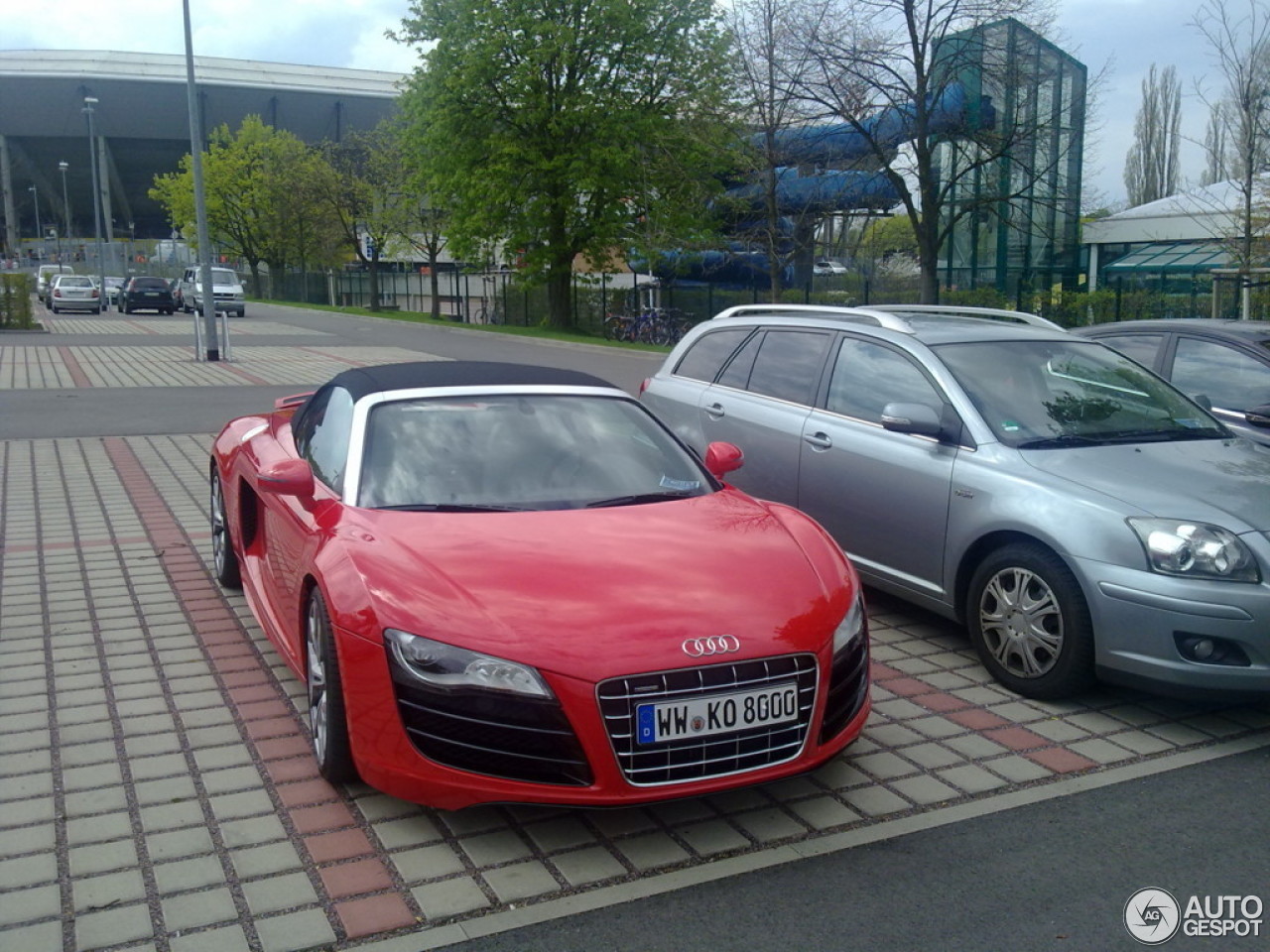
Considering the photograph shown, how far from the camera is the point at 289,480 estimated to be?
184 inches

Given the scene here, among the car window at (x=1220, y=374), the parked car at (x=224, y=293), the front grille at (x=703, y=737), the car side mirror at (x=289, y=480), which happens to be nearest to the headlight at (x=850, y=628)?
the front grille at (x=703, y=737)

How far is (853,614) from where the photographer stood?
4094 millimetres

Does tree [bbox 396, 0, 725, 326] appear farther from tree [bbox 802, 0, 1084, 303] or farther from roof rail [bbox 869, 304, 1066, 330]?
roof rail [bbox 869, 304, 1066, 330]

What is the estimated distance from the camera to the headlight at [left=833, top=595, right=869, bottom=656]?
12.9 ft

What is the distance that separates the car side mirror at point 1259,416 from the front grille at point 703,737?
15.1ft

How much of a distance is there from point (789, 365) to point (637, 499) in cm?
248

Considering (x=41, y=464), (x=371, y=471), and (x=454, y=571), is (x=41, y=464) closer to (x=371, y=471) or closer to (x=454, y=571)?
(x=371, y=471)

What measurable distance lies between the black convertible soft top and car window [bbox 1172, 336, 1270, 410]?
4215mm

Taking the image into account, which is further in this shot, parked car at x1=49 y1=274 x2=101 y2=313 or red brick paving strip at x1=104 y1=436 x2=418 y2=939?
parked car at x1=49 y1=274 x2=101 y2=313

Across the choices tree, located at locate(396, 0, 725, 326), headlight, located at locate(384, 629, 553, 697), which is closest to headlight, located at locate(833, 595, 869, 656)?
headlight, located at locate(384, 629, 553, 697)

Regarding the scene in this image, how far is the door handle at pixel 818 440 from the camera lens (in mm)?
6309

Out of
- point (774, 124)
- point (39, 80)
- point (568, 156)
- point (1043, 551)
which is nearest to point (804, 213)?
point (774, 124)

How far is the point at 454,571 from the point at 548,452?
108 cm

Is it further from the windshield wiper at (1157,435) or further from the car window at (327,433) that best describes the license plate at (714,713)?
the windshield wiper at (1157,435)
